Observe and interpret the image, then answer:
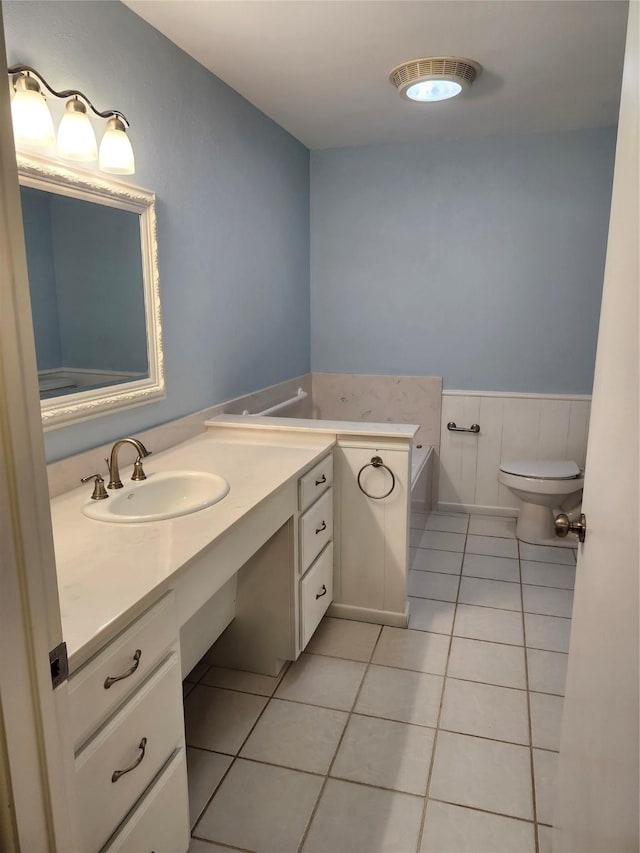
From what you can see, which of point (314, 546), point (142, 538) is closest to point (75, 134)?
point (142, 538)

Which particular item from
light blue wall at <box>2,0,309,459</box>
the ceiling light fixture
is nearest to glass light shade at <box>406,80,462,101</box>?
the ceiling light fixture

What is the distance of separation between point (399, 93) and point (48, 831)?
2.84 metres

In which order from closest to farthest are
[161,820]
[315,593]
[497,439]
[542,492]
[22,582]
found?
[22,582] → [161,820] → [315,593] → [542,492] → [497,439]

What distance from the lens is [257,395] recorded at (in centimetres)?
305

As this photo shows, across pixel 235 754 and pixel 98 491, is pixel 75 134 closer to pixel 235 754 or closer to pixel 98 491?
pixel 98 491

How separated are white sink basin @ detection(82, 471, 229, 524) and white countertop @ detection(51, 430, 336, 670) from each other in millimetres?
43

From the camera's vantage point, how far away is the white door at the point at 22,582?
2.06ft

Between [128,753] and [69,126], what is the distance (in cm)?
158

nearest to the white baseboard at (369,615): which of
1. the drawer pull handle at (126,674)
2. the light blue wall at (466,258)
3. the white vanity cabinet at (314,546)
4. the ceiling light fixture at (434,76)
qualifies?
the white vanity cabinet at (314,546)

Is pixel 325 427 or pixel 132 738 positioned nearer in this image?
pixel 132 738

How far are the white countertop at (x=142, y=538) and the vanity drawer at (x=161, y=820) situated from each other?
0.42 m

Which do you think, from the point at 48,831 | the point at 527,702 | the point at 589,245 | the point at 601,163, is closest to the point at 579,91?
the point at 601,163

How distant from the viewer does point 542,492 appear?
328cm

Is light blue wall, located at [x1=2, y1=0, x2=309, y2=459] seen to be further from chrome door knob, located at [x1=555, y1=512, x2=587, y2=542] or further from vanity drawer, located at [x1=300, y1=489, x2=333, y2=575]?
chrome door knob, located at [x1=555, y1=512, x2=587, y2=542]
